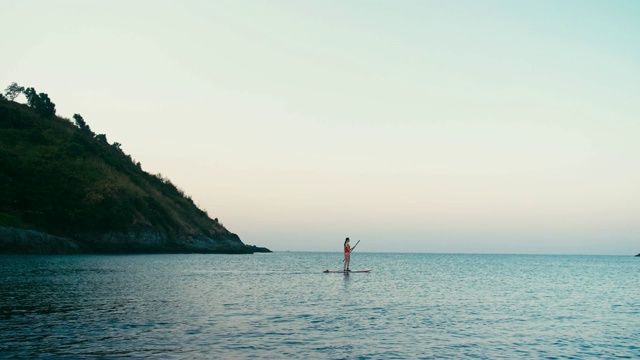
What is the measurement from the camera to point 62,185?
138875 millimetres

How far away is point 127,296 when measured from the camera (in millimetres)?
41906

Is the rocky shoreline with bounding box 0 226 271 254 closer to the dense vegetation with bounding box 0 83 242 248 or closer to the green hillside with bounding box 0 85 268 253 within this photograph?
the green hillside with bounding box 0 85 268 253

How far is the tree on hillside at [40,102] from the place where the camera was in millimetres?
186625

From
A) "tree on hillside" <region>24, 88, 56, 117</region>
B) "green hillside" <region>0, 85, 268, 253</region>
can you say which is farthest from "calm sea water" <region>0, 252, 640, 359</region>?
"tree on hillside" <region>24, 88, 56, 117</region>

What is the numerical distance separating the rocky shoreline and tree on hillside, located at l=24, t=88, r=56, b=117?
69.1 meters

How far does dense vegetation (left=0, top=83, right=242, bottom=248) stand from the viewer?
126 metres

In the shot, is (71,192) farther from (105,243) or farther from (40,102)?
(40,102)

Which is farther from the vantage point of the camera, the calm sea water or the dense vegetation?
the dense vegetation

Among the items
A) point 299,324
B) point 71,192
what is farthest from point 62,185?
point 299,324

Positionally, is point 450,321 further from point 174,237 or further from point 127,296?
point 174,237

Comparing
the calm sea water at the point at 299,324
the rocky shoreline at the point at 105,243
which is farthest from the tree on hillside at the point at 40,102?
the calm sea water at the point at 299,324

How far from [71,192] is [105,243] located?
1694 centimetres

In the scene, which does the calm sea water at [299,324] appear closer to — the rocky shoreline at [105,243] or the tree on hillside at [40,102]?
the rocky shoreline at [105,243]

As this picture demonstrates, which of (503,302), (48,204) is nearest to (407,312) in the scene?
(503,302)
